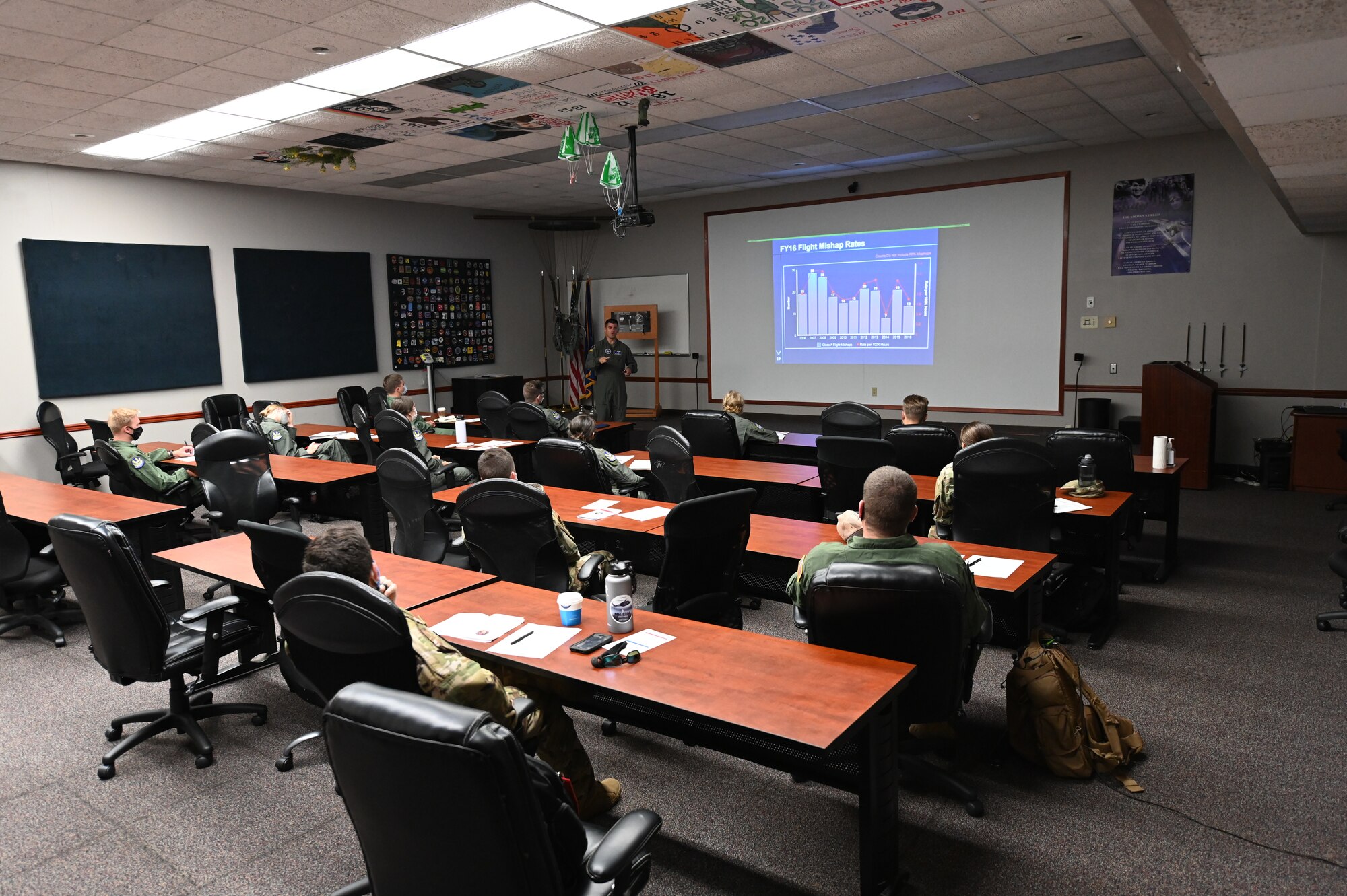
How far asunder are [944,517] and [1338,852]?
2.02m

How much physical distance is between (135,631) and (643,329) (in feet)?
32.4

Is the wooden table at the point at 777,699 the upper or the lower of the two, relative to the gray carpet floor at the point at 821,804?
upper

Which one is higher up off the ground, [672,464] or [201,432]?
[201,432]

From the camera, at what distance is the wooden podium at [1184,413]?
7.82m

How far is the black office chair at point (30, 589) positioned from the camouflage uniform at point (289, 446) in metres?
2.02

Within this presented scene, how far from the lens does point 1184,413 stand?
790 cm

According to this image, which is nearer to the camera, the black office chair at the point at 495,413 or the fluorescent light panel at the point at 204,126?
the fluorescent light panel at the point at 204,126

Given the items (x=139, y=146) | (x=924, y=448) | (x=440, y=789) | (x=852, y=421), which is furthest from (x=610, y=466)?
(x=139, y=146)

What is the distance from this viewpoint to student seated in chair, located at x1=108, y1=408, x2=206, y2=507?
5734 millimetres

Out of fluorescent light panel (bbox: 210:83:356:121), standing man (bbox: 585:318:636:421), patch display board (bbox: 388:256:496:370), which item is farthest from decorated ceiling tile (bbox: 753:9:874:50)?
patch display board (bbox: 388:256:496:370)

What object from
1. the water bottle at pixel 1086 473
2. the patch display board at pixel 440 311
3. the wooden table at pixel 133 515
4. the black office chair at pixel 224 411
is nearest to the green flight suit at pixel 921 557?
the water bottle at pixel 1086 473

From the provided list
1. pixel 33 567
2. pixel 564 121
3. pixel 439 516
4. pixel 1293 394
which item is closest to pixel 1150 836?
pixel 439 516

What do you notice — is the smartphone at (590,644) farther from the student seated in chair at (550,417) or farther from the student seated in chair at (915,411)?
the student seated in chair at (550,417)

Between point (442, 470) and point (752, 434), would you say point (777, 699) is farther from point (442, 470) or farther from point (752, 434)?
point (752, 434)
